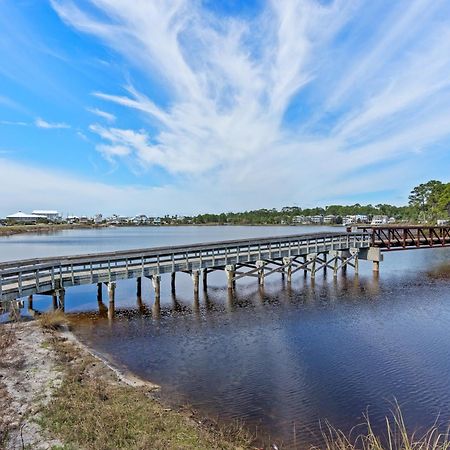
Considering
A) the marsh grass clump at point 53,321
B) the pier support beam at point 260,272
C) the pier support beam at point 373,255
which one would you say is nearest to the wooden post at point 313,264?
the pier support beam at point 260,272

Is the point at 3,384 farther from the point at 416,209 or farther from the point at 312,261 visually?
the point at 416,209

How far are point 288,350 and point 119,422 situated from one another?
8133mm

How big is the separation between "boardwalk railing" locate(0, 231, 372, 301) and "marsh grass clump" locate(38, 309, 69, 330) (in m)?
1.69

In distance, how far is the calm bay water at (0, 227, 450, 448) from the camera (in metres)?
10.3

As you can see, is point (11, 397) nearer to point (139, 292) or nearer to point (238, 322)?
point (238, 322)

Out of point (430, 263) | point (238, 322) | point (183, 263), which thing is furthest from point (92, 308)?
point (430, 263)

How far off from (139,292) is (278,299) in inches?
353

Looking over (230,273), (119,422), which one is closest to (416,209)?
(230,273)

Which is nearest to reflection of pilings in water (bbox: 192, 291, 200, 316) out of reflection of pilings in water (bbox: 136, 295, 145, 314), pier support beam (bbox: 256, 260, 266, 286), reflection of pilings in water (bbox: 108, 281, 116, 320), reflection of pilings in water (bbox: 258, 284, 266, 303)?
reflection of pilings in water (bbox: 136, 295, 145, 314)

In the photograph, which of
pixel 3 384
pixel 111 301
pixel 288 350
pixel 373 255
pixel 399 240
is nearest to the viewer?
pixel 3 384

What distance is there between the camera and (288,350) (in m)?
14.6

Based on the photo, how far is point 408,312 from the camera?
67.7 feet

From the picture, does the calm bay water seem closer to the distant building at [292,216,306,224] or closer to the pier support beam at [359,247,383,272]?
the pier support beam at [359,247,383,272]

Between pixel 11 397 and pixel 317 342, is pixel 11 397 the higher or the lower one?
the higher one
